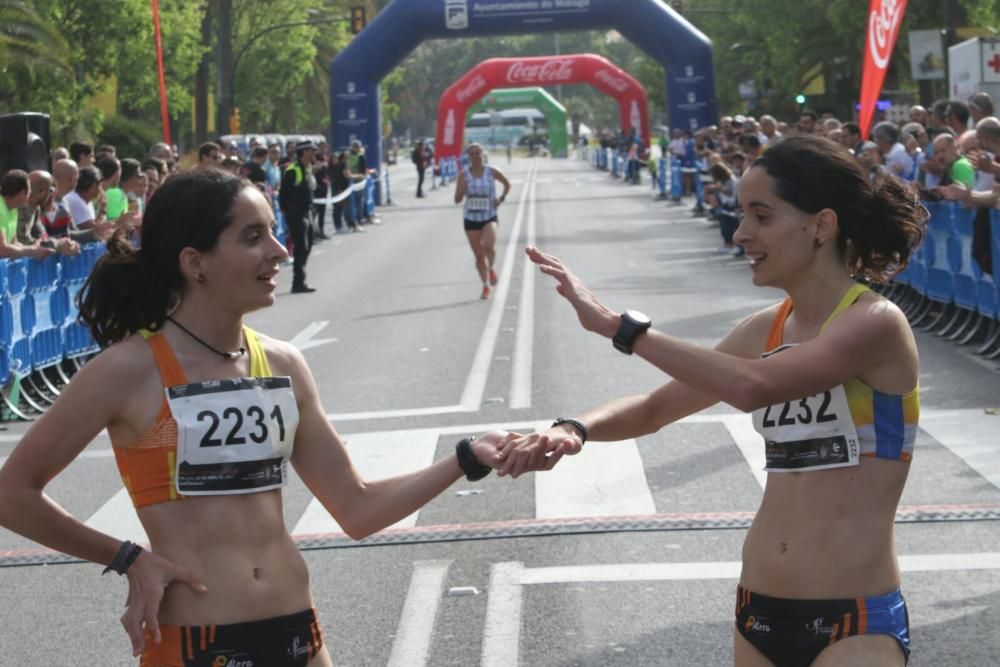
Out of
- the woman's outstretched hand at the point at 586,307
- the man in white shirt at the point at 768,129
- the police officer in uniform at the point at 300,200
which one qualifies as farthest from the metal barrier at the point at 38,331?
the man in white shirt at the point at 768,129

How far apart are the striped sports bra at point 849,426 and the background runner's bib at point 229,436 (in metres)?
1.12

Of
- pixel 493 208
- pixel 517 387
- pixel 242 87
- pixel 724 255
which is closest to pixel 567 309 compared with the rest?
pixel 493 208

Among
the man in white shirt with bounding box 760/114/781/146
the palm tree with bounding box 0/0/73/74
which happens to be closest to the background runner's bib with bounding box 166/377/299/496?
the man in white shirt with bounding box 760/114/781/146

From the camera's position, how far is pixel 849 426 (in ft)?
12.0

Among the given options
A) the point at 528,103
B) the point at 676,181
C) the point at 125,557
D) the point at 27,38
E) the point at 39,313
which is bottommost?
the point at 676,181

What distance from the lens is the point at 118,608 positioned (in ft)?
22.7

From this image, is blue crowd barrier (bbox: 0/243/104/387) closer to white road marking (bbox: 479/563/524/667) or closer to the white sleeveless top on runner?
white road marking (bbox: 479/563/524/667)

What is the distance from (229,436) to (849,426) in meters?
1.34

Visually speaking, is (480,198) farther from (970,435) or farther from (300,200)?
(970,435)

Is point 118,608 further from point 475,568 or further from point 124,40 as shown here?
point 124,40

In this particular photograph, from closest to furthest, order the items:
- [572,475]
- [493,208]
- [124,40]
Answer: [572,475] → [493,208] → [124,40]

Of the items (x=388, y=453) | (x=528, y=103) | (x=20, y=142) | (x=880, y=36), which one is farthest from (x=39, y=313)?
(x=528, y=103)

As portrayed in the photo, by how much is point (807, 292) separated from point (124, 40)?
3905cm

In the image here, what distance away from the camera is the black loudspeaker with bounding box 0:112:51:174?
58.0 feet
